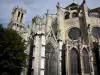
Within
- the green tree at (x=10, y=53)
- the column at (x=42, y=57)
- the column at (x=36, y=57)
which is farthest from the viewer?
the column at (x=42, y=57)

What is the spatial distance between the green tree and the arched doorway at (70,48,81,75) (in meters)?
8.51

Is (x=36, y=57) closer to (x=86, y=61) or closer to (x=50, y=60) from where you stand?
(x=50, y=60)

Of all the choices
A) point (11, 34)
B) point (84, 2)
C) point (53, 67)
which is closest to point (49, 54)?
point (53, 67)

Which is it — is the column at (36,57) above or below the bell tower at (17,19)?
below

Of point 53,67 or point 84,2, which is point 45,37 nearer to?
point 53,67

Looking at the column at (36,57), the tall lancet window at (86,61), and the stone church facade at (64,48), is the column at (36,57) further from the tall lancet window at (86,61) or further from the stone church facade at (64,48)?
the tall lancet window at (86,61)

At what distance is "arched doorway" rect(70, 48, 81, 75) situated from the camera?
2212 cm

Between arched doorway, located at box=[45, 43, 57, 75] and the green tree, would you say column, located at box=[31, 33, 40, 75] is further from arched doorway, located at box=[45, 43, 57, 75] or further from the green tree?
the green tree

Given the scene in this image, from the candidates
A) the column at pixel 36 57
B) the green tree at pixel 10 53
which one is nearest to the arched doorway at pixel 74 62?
the column at pixel 36 57

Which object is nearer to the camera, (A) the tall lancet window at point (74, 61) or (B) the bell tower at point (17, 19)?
(A) the tall lancet window at point (74, 61)

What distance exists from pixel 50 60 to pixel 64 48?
4.01m

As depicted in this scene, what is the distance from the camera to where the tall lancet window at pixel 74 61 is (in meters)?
22.2

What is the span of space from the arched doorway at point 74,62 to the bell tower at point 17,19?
14708 mm

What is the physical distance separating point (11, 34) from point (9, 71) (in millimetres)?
4286
